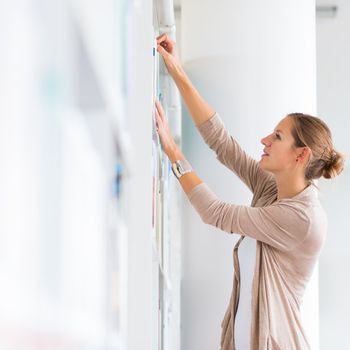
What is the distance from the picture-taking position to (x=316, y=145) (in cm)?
206

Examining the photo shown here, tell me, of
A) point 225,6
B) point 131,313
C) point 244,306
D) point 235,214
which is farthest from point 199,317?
point 131,313

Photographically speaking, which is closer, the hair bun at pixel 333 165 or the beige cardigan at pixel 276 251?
the beige cardigan at pixel 276 251

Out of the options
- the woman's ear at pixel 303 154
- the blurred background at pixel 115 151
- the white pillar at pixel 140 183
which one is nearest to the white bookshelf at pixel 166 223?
the blurred background at pixel 115 151

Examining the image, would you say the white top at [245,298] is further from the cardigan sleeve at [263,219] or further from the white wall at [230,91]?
the white wall at [230,91]

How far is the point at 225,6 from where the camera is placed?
2.90 meters

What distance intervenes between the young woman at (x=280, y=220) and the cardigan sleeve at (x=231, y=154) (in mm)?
142

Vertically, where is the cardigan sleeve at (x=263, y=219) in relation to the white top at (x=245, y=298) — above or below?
above

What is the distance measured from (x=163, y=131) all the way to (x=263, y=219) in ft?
1.21

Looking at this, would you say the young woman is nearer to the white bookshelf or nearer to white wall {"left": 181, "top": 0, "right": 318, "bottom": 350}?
the white bookshelf

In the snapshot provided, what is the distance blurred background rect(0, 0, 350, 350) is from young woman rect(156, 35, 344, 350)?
0.44 ft

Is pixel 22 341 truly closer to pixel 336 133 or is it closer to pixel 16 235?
pixel 16 235

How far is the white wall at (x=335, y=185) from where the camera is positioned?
162 inches

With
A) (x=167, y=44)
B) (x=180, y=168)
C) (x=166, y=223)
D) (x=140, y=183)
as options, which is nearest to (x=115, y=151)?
(x=140, y=183)

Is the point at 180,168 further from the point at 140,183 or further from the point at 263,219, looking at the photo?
the point at 140,183
